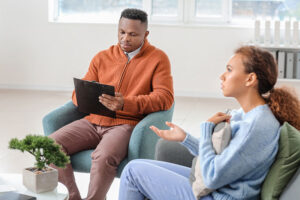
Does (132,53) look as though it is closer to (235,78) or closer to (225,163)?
(235,78)

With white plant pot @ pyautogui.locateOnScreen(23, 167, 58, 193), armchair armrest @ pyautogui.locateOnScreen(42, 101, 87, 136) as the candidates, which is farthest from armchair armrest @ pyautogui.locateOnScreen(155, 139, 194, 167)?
armchair armrest @ pyautogui.locateOnScreen(42, 101, 87, 136)

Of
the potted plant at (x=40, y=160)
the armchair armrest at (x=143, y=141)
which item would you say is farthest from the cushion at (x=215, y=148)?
the armchair armrest at (x=143, y=141)

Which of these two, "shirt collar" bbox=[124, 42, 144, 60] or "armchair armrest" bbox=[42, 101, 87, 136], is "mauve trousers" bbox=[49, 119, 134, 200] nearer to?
"armchair armrest" bbox=[42, 101, 87, 136]

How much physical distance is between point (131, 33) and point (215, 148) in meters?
1.23

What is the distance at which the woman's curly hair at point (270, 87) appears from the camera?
5.94 ft

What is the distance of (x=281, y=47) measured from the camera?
589 cm

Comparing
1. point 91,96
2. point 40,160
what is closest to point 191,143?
point 40,160

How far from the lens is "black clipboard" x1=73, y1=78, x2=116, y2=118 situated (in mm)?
2576

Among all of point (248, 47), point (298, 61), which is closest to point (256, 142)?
point (248, 47)

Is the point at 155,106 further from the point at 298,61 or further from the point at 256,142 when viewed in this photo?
the point at 298,61

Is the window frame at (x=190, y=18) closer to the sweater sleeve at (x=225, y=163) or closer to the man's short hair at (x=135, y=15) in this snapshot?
the man's short hair at (x=135, y=15)

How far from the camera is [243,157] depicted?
1.71m

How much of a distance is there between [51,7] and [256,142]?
5202 millimetres

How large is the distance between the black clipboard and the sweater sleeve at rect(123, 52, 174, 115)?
112 millimetres
